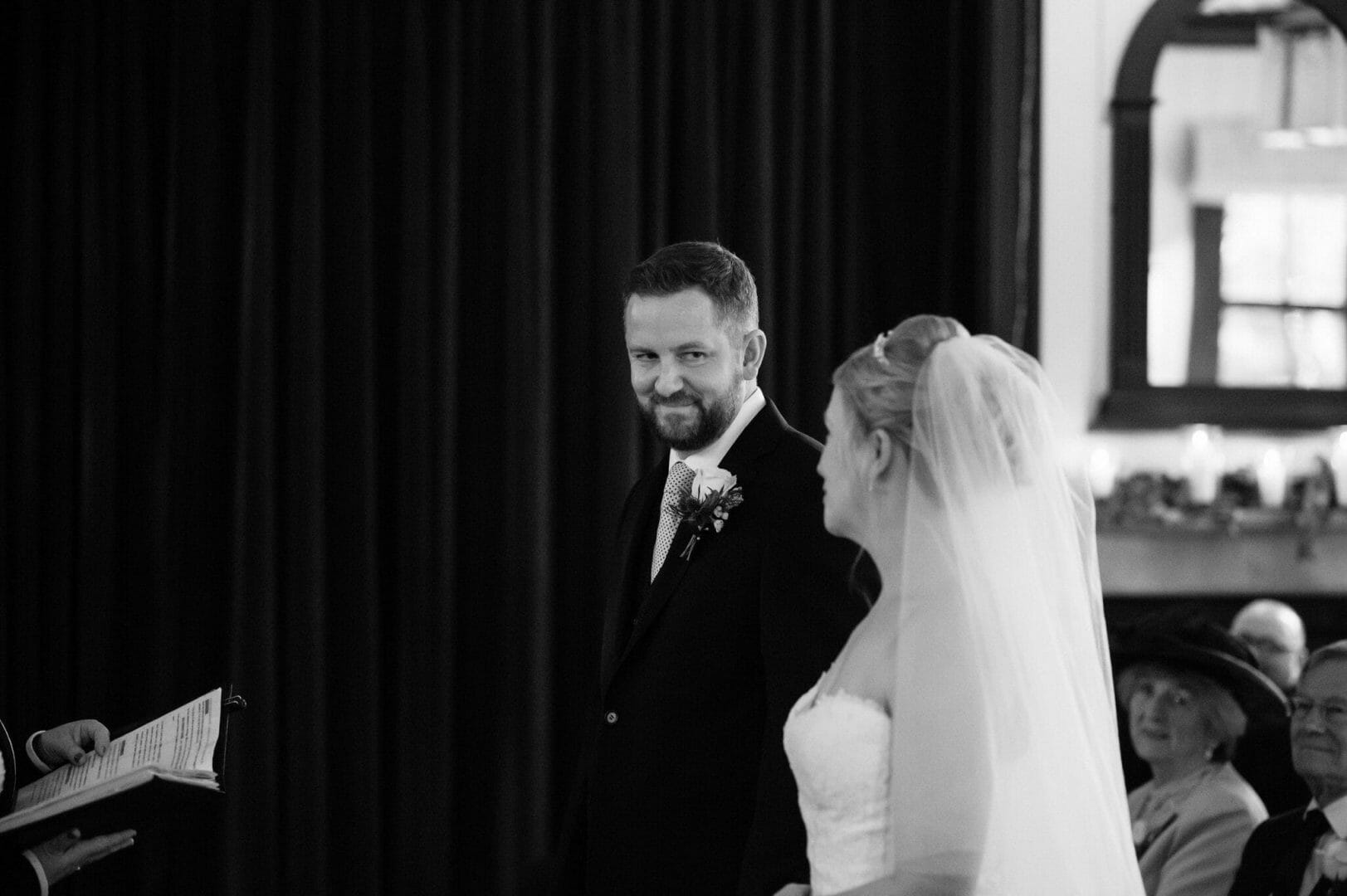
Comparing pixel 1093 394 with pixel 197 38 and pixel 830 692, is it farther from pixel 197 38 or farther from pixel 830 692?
pixel 830 692

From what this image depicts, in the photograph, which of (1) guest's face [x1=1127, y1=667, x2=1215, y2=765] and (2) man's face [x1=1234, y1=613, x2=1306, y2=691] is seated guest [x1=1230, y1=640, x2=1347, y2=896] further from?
(2) man's face [x1=1234, y1=613, x2=1306, y2=691]

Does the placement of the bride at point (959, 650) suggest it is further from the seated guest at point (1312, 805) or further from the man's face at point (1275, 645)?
the man's face at point (1275, 645)

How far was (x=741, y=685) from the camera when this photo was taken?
7.41 feet

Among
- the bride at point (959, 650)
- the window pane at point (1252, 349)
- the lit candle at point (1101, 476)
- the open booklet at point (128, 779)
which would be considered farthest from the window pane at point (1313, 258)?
the open booklet at point (128, 779)

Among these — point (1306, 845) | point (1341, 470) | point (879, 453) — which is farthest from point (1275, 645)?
point (879, 453)

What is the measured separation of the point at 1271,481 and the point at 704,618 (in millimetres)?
3511

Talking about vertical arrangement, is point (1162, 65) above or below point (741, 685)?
above

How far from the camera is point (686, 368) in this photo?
2.40m

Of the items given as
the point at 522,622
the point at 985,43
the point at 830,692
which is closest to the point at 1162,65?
the point at 985,43

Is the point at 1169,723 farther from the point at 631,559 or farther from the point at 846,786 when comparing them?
the point at 846,786

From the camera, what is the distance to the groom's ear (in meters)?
2.48

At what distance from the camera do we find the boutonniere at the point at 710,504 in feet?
7.63

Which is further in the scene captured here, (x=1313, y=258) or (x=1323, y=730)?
(x=1313, y=258)

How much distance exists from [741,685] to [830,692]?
43 cm
